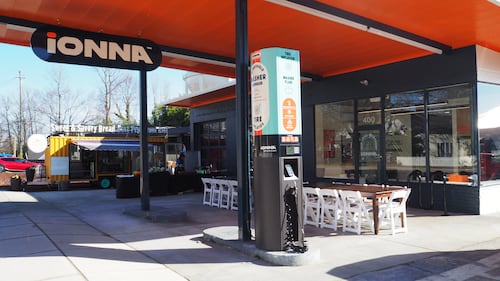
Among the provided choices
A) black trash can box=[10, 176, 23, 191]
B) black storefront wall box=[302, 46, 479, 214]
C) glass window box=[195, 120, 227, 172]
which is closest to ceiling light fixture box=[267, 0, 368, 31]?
black storefront wall box=[302, 46, 479, 214]

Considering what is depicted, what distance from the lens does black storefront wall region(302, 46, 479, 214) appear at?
945 centimetres

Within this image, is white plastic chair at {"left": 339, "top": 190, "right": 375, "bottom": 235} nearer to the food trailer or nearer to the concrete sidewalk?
the concrete sidewalk

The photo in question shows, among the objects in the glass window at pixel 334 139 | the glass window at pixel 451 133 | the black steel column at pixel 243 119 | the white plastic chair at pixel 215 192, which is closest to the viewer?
the black steel column at pixel 243 119

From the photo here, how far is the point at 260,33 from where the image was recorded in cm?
853

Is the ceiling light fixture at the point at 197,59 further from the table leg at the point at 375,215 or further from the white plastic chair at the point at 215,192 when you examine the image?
the table leg at the point at 375,215

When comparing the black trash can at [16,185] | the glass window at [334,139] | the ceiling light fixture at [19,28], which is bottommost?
the black trash can at [16,185]

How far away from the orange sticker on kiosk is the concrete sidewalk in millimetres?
1905

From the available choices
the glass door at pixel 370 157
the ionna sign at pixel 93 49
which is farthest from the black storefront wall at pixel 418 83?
the ionna sign at pixel 93 49

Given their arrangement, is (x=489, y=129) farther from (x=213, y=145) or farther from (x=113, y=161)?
(x=113, y=161)

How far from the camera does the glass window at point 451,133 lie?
958 cm

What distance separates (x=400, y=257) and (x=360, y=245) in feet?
2.71

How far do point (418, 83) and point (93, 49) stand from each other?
7.76 metres

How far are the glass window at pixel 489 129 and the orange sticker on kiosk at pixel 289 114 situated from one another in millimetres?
5850

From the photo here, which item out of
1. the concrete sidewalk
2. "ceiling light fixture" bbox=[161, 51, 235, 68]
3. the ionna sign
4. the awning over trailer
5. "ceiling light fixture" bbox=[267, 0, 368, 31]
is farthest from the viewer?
the awning over trailer
